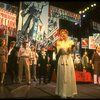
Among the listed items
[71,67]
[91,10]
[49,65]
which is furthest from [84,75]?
[91,10]

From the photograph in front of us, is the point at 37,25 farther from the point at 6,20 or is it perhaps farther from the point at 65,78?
the point at 65,78

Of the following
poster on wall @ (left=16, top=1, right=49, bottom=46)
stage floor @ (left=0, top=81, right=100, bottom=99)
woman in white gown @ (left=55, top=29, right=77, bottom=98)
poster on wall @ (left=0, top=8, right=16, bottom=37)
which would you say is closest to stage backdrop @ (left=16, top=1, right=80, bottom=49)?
poster on wall @ (left=16, top=1, right=49, bottom=46)

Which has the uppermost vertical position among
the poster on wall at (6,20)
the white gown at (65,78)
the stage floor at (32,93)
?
the poster on wall at (6,20)

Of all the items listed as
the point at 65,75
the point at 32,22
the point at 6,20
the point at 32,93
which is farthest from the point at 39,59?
the point at 65,75

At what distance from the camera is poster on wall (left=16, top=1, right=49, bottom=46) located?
39.5 ft

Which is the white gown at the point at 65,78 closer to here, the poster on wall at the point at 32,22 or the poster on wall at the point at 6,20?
the poster on wall at the point at 6,20

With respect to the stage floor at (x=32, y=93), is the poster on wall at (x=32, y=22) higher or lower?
higher

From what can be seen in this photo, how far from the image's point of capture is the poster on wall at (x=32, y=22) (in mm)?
12039

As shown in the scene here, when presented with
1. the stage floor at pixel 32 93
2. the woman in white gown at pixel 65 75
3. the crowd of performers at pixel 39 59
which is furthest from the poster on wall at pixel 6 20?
the woman in white gown at pixel 65 75

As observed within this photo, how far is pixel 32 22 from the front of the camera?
41.0 feet

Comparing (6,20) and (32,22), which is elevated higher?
(32,22)

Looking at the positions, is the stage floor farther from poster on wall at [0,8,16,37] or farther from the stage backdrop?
the stage backdrop

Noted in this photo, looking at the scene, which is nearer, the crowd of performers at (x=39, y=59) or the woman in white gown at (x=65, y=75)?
the woman in white gown at (x=65, y=75)

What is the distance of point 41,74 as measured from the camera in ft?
34.6
